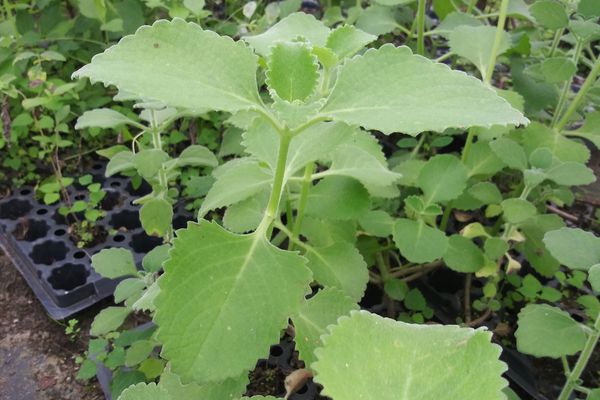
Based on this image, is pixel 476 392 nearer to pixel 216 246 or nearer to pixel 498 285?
pixel 216 246

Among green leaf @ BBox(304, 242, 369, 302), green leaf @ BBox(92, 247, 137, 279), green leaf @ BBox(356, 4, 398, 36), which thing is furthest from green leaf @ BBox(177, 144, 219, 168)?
green leaf @ BBox(356, 4, 398, 36)

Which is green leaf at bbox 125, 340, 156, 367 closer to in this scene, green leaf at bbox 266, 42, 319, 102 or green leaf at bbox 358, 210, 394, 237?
green leaf at bbox 358, 210, 394, 237

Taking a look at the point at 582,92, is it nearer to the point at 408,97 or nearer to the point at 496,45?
the point at 496,45

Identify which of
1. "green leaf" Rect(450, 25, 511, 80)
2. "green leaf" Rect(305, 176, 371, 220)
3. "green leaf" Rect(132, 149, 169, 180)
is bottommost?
"green leaf" Rect(132, 149, 169, 180)

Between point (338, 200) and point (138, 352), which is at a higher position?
point (338, 200)

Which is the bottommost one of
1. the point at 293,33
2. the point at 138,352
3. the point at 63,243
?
the point at 63,243

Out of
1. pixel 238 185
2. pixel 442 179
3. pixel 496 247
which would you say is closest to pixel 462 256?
pixel 496 247

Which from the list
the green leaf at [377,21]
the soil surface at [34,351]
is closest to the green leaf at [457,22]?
the green leaf at [377,21]

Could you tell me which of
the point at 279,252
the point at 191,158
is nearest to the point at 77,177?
the point at 191,158
